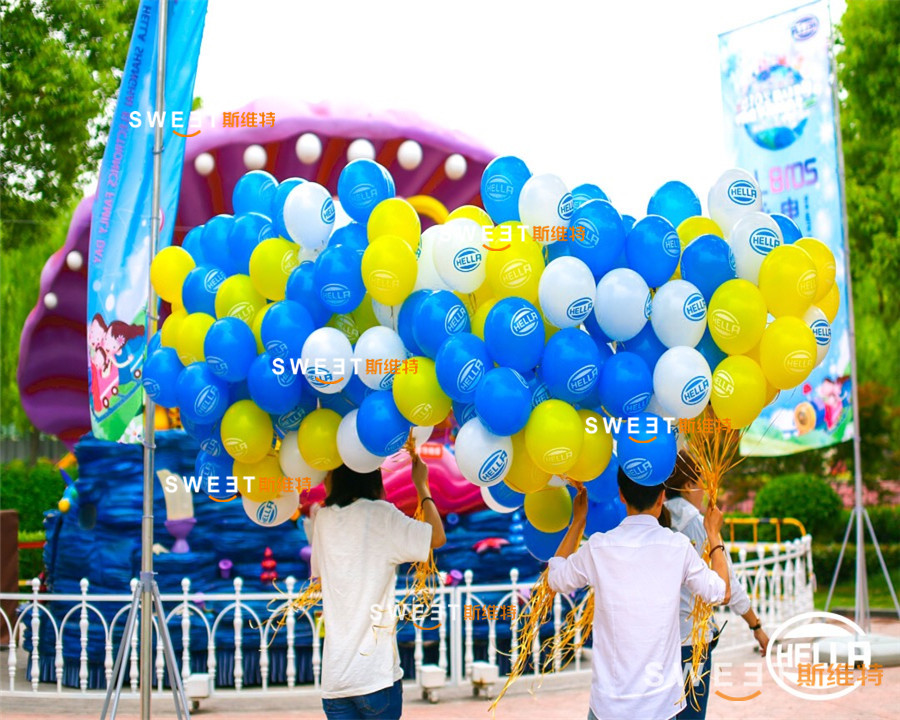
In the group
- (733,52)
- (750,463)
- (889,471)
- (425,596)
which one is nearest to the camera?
(425,596)

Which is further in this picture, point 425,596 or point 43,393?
point 43,393

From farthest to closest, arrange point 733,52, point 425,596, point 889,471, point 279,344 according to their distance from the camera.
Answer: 1. point 889,471
2. point 733,52
3. point 425,596
4. point 279,344

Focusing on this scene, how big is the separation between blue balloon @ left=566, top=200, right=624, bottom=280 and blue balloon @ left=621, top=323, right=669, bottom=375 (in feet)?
0.87

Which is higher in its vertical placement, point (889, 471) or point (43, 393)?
point (43, 393)

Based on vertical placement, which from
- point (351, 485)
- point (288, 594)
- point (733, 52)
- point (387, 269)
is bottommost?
point (288, 594)

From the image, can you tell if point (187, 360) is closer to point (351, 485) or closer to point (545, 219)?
point (351, 485)

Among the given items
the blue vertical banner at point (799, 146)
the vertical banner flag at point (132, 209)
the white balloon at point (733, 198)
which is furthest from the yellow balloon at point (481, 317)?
the blue vertical banner at point (799, 146)

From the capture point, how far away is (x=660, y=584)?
3.53 metres

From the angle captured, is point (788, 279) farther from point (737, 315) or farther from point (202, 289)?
point (202, 289)

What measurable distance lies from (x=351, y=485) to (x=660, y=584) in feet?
3.88

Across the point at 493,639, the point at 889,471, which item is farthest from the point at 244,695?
the point at 889,471

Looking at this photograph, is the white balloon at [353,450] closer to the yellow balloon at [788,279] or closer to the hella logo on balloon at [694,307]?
the hella logo on balloon at [694,307]

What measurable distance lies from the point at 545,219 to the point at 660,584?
4.24 ft

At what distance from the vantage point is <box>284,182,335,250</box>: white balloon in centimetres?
389
